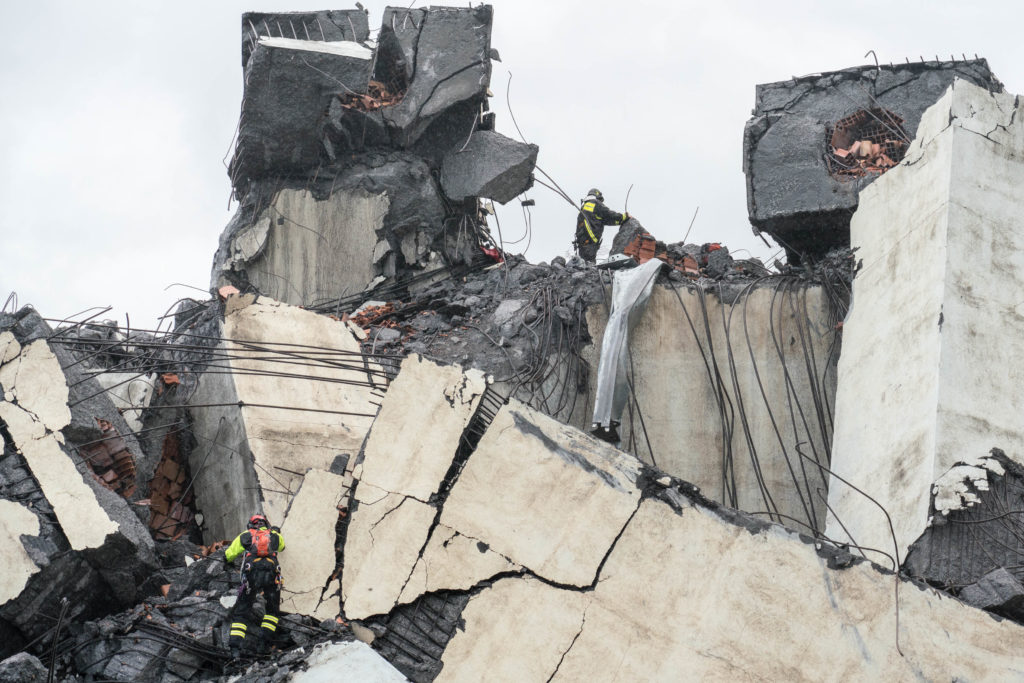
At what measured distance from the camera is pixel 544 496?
6898 mm

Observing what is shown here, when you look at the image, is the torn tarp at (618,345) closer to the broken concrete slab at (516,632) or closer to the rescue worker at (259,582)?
the broken concrete slab at (516,632)

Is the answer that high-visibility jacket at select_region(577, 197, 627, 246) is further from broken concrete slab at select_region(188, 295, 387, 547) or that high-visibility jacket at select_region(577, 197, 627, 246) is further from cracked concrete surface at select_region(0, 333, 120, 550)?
cracked concrete surface at select_region(0, 333, 120, 550)

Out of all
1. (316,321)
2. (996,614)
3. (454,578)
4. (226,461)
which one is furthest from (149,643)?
(996,614)

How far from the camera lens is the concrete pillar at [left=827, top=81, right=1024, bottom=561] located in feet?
25.1

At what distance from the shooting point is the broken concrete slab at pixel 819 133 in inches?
466

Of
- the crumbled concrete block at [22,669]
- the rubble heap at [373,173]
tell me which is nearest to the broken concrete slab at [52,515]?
the crumbled concrete block at [22,669]

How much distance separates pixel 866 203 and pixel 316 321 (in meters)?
5.06

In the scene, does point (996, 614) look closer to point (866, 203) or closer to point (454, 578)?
point (454, 578)

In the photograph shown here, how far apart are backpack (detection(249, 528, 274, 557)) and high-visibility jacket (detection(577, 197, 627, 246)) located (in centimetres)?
689

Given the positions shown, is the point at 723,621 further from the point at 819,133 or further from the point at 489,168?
the point at 489,168

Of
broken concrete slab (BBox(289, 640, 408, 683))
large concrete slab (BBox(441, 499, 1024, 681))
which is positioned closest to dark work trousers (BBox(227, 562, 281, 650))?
broken concrete slab (BBox(289, 640, 408, 683))

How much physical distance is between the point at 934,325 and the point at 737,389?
8.73 ft

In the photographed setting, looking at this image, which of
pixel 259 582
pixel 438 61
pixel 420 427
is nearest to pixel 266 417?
pixel 259 582

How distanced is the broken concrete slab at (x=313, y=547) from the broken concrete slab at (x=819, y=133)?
6.08 metres
